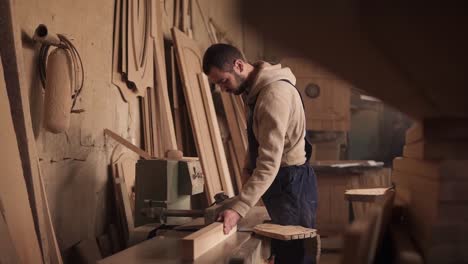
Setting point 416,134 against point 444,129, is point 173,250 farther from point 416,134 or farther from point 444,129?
point 444,129

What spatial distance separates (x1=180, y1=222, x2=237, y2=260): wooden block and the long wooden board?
6.41 ft

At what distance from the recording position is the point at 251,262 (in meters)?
1.54

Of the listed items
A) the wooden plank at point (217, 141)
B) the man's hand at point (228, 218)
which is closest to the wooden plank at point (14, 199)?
the man's hand at point (228, 218)

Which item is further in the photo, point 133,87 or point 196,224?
point 133,87

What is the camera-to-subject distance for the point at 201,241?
156 centimetres

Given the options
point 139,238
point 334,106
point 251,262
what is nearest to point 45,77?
point 139,238

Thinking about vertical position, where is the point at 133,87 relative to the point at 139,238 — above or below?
above

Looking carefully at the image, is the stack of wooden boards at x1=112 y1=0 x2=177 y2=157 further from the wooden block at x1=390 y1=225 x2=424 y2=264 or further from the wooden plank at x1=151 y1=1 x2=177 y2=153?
the wooden block at x1=390 y1=225 x2=424 y2=264

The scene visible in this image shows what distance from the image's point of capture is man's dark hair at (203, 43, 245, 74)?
94.5 inches

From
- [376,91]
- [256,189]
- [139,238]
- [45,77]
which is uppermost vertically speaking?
[45,77]

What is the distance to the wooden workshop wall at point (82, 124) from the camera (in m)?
2.32

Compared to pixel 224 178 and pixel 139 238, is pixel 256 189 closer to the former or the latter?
pixel 139 238

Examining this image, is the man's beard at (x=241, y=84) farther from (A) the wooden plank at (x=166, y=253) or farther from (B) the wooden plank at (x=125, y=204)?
(B) the wooden plank at (x=125, y=204)

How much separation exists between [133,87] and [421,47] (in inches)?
125
